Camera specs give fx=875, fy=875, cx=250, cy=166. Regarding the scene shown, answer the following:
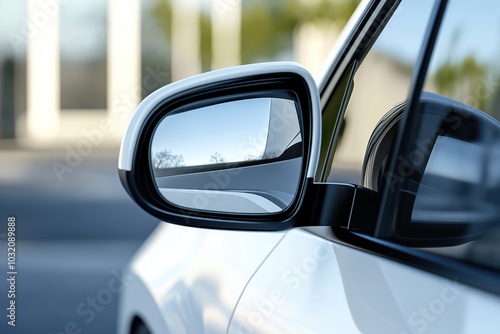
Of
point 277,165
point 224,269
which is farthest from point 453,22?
point 224,269

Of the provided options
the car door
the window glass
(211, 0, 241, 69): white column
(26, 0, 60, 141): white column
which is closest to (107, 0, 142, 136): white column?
(26, 0, 60, 141): white column

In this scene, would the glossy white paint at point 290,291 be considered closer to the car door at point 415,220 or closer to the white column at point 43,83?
the car door at point 415,220

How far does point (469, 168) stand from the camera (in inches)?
50.8

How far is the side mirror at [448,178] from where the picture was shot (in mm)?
1253

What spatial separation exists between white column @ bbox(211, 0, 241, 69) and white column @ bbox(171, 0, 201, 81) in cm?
54

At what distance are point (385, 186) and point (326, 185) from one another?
107mm

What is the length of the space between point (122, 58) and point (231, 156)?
2637 cm

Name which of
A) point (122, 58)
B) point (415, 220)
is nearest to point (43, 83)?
point (122, 58)

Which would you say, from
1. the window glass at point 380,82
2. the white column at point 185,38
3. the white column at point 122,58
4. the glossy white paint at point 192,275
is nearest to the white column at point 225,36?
the white column at point 185,38

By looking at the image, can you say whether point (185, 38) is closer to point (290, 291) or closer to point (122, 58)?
point (122, 58)

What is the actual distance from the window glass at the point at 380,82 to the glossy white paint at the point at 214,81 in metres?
0.18

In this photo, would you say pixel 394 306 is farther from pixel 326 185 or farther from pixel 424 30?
pixel 424 30

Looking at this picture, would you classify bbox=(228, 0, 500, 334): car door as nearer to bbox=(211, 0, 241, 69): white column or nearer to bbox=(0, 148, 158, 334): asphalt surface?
bbox=(0, 148, 158, 334): asphalt surface

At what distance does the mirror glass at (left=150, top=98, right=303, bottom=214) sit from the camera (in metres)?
1.53
